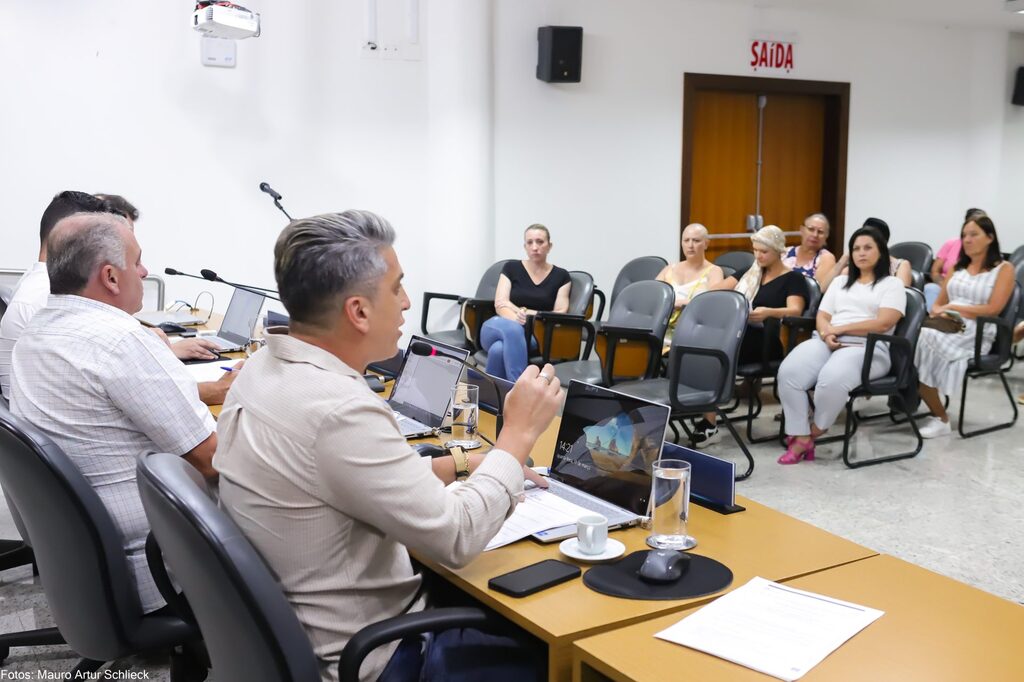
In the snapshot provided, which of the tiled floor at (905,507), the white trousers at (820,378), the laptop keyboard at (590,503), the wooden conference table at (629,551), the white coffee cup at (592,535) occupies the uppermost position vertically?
the white coffee cup at (592,535)

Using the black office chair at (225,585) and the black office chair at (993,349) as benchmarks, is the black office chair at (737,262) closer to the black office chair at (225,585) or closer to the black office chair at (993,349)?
the black office chair at (993,349)

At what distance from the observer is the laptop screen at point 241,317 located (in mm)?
4375

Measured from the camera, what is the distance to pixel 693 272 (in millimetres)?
5902

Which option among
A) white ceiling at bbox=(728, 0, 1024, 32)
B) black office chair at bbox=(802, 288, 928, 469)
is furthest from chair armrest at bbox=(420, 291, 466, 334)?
white ceiling at bbox=(728, 0, 1024, 32)

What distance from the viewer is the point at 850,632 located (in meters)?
1.49

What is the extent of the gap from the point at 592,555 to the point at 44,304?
6.89ft

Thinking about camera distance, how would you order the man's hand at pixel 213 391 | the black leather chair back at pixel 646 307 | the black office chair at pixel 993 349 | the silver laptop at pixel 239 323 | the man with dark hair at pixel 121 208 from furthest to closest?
the black office chair at pixel 993 349, the black leather chair back at pixel 646 307, the silver laptop at pixel 239 323, the man with dark hair at pixel 121 208, the man's hand at pixel 213 391

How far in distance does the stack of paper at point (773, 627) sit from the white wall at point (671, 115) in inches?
218

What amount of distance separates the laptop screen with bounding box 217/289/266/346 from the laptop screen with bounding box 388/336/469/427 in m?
1.50

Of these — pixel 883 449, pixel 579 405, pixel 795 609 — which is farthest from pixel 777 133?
pixel 795 609

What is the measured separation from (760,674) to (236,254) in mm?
5480

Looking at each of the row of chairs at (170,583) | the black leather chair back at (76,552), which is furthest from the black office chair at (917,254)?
the black leather chair back at (76,552)

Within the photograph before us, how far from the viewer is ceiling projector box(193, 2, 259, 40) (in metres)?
5.13

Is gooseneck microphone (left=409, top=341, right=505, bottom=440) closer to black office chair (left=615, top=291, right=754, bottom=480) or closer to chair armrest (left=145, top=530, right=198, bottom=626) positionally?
chair armrest (left=145, top=530, right=198, bottom=626)
